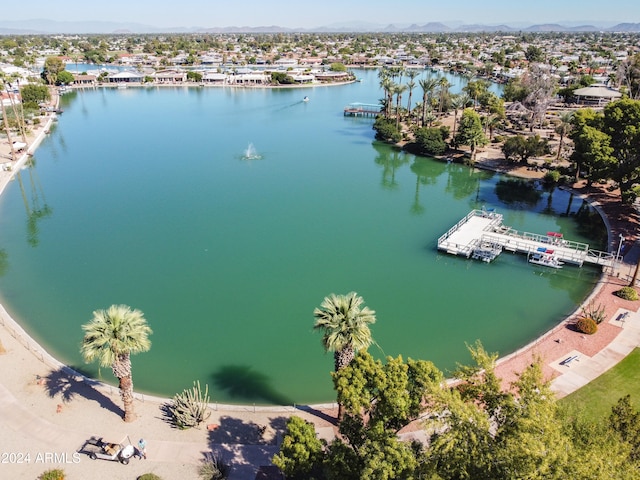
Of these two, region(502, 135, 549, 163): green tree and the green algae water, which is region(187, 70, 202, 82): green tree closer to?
the green algae water

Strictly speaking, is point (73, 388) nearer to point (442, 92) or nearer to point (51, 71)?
point (442, 92)

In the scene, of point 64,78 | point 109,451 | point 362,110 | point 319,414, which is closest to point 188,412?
point 109,451

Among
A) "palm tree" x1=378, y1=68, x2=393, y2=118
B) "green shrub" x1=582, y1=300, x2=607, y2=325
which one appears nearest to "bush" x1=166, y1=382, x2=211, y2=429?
"green shrub" x1=582, y1=300, x2=607, y2=325

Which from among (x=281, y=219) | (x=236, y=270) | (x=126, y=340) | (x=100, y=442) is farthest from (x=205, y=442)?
(x=281, y=219)

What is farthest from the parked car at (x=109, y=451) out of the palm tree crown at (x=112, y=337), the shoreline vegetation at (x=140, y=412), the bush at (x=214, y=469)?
the palm tree crown at (x=112, y=337)

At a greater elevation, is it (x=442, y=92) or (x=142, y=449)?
(x=442, y=92)

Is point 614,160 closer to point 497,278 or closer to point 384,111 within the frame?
point 497,278
